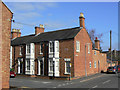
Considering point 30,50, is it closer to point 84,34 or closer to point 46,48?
point 46,48

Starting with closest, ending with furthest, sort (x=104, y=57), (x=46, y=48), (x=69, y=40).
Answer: (x=69, y=40)
(x=46, y=48)
(x=104, y=57)

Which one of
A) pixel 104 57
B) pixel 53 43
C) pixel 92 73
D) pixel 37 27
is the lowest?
pixel 92 73

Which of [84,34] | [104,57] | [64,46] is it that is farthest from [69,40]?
[104,57]

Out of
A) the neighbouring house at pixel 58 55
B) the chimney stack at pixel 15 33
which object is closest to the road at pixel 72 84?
the neighbouring house at pixel 58 55

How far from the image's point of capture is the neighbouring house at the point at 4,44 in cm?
1441

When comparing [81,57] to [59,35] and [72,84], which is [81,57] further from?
[72,84]

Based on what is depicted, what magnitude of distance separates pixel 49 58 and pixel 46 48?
2259 millimetres

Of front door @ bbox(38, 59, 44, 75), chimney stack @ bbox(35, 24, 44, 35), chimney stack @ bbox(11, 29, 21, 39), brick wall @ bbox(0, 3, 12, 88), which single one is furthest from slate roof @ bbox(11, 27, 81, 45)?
brick wall @ bbox(0, 3, 12, 88)

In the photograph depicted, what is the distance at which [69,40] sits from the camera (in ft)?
99.9

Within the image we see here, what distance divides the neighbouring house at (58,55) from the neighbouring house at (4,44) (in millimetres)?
14602

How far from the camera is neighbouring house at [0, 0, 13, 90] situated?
14.4 m

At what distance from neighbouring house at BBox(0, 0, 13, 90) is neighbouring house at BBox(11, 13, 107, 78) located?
14.6m

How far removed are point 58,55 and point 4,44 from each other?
17428 mm

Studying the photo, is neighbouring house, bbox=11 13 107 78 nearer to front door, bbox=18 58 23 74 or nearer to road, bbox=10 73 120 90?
front door, bbox=18 58 23 74
